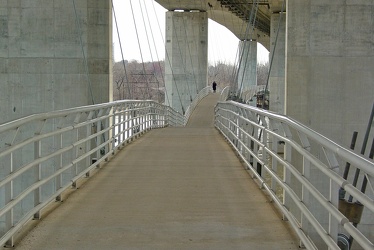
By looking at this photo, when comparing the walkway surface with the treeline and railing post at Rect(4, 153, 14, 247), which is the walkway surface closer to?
railing post at Rect(4, 153, 14, 247)

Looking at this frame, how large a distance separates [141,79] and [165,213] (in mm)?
93518

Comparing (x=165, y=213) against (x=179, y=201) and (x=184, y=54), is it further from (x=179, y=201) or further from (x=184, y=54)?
(x=184, y=54)

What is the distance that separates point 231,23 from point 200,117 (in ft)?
82.6

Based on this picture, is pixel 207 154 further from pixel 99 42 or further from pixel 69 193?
pixel 99 42

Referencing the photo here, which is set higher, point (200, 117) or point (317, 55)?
point (317, 55)

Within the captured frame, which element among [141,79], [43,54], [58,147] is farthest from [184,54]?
[141,79]

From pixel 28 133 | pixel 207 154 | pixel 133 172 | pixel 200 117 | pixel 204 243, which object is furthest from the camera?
pixel 200 117

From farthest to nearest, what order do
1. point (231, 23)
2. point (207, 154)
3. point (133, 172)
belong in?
point (231, 23) < point (207, 154) < point (133, 172)

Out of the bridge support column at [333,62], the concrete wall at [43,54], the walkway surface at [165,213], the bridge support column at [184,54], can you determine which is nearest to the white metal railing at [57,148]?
the walkway surface at [165,213]

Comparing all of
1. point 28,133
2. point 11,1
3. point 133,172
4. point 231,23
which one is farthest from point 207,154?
point 231,23

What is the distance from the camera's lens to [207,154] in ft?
39.2

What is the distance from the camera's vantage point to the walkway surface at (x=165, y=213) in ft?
17.3

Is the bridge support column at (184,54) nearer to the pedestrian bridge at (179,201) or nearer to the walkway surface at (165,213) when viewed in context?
the pedestrian bridge at (179,201)

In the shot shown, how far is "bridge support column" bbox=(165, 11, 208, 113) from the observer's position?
4472 centimetres
